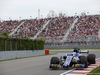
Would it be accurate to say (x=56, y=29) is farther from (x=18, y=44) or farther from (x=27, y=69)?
(x=27, y=69)

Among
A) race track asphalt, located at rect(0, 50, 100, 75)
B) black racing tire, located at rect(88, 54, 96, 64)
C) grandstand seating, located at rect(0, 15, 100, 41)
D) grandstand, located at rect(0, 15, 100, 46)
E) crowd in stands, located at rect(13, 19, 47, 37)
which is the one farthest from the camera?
crowd in stands, located at rect(13, 19, 47, 37)

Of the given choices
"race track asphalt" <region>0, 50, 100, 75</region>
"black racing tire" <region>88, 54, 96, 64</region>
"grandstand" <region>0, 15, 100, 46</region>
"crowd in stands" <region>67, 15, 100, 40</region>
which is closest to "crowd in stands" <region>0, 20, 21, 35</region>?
"grandstand" <region>0, 15, 100, 46</region>

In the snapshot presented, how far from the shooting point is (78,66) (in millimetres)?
11562

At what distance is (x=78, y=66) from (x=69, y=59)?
0.65 metres

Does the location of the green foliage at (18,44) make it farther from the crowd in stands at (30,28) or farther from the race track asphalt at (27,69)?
the crowd in stands at (30,28)

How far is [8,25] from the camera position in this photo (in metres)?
68.8

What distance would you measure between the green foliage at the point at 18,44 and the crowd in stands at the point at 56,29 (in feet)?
66.3

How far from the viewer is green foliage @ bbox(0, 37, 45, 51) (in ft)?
79.1

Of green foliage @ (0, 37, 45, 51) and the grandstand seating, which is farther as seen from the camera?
the grandstand seating

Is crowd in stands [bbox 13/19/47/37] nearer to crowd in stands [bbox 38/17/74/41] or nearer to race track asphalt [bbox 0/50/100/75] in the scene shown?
crowd in stands [bbox 38/17/74/41]

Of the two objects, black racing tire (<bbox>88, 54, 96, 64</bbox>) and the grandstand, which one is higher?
the grandstand

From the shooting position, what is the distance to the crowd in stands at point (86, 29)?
163 feet

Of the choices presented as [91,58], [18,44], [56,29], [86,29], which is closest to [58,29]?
[56,29]

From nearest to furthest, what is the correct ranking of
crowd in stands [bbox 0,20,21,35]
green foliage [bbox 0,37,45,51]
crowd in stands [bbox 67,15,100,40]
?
green foliage [bbox 0,37,45,51] → crowd in stands [bbox 67,15,100,40] → crowd in stands [bbox 0,20,21,35]
